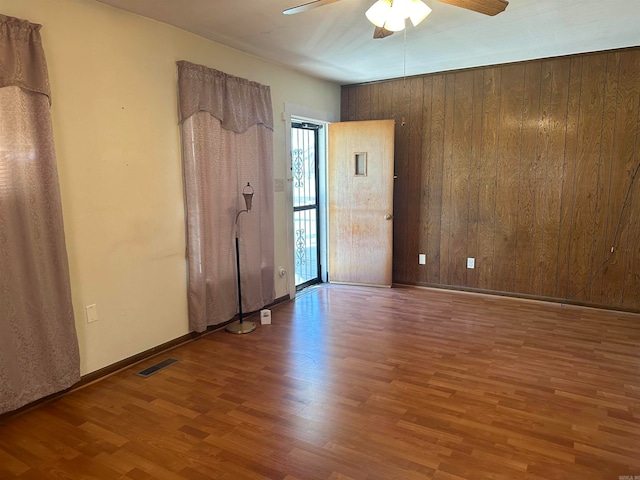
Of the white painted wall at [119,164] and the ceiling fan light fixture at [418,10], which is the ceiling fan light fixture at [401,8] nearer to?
the ceiling fan light fixture at [418,10]

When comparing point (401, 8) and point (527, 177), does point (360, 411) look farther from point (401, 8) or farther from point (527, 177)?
point (527, 177)

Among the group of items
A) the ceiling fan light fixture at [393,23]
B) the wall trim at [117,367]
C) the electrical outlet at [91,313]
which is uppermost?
the ceiling fan light fixture at [393,23]

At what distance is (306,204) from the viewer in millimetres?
5355

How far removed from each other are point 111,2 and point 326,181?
3.17m

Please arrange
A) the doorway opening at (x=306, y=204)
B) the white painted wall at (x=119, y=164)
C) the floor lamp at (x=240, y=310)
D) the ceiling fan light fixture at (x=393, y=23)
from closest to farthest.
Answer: the ceiling fan light fixture at (x=393, y=23)
the white painted wall at (x=119, y=164)
the floor lamp at (x=240, y=310)
the doorway opening at (x=306, y=204)

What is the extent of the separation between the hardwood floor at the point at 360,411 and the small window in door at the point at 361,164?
2.09 metres

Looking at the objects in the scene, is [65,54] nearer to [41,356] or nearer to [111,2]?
[111,2]

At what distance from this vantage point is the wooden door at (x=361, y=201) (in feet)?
17.0

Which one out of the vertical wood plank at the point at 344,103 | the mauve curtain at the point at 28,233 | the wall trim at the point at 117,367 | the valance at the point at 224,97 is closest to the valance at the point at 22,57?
the mauve curtain at the point at 28,233

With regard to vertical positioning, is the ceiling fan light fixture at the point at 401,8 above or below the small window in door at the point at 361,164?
above

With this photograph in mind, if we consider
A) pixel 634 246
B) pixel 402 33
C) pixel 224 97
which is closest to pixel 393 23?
pixel 402 33

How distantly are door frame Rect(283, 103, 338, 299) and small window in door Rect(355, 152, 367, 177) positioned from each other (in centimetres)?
42

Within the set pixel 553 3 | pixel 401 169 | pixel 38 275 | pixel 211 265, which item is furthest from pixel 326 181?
pixel 38 275

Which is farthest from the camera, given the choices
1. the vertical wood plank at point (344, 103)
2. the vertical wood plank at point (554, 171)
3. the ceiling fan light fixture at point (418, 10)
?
the vertical wood plank at point (344, 103)
